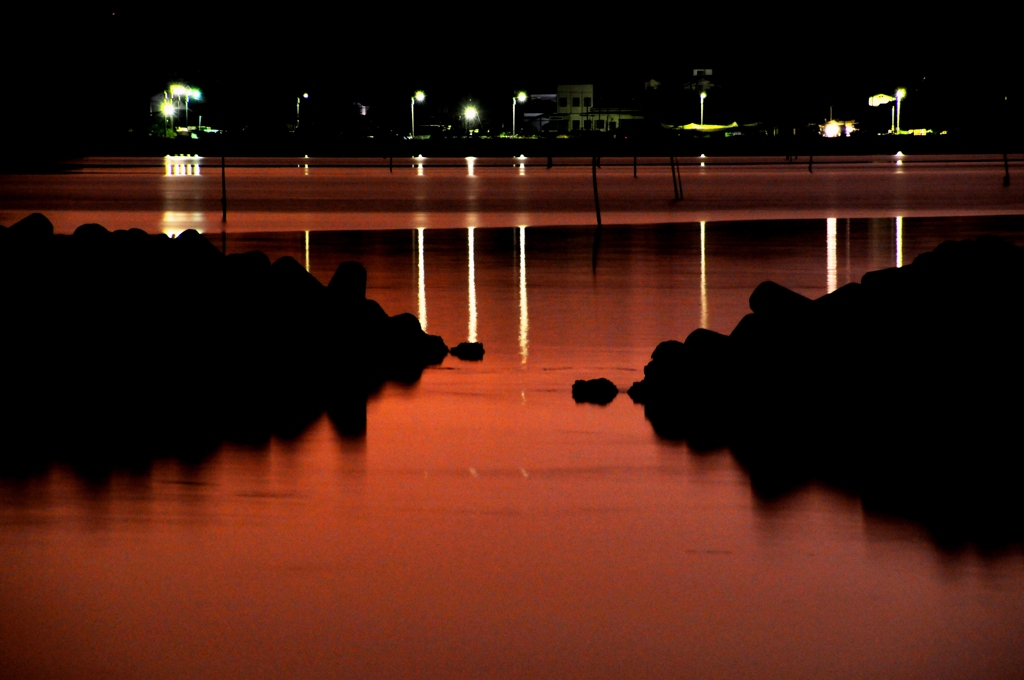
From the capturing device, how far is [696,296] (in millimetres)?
19531

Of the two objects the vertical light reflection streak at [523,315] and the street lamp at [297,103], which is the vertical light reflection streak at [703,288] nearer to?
the vertical light reflection streak at [523,315]

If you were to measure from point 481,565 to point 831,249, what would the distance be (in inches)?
796

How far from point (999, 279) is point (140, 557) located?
642cm

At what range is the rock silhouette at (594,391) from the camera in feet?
41.2

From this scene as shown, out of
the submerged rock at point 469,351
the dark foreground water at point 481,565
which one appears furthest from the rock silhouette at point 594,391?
the submerged rock at point 469,351

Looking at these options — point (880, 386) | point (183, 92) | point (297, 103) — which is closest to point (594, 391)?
point (880, 386)

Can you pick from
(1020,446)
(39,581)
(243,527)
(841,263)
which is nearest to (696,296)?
(841,263)

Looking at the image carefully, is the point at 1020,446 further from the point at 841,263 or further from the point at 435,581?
the point at 841,263

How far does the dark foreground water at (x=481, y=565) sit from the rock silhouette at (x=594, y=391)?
0.41 ft

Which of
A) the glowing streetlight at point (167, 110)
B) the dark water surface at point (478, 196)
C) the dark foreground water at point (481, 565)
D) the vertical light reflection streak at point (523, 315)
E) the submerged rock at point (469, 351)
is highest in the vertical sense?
the glowing streetlight at point (167, 110)

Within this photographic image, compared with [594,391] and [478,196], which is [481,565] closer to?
[594,391]

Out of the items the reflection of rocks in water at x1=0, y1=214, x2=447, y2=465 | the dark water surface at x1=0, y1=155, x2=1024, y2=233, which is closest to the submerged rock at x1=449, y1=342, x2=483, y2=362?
the reflection of rocks in water at x1=0, y1=214, x2=447, y2=465

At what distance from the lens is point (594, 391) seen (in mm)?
12578

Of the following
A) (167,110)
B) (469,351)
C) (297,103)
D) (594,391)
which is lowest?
(594,391)
